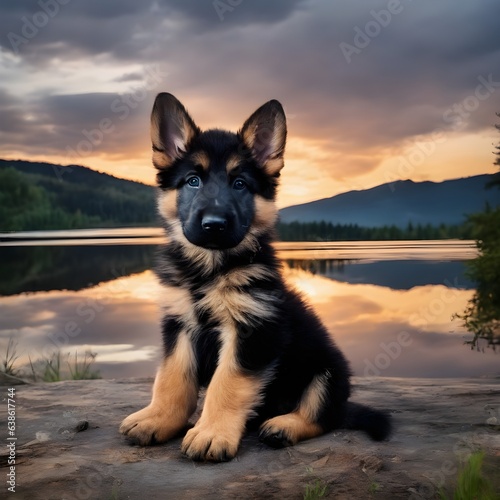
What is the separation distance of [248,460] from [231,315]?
0.94 m

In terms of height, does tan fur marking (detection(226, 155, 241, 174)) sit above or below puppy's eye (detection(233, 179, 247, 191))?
above

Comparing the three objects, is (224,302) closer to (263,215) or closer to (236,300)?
(236,300)

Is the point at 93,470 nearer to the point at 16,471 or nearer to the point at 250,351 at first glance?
the point at 16,471

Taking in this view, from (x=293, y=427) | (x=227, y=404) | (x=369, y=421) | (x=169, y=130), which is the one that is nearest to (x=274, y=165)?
(x=169, y=130)

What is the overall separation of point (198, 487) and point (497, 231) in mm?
20952

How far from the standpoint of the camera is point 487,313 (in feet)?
67.6

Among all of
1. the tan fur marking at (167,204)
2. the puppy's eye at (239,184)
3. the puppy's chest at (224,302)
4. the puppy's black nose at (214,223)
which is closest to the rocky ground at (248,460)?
the puppy's chest at (224,302)

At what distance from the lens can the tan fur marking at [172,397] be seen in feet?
14.9

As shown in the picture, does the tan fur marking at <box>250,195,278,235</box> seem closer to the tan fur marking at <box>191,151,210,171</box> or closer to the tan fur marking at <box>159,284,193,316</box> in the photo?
the tan fur marking at <box>191,151,210,171</box>

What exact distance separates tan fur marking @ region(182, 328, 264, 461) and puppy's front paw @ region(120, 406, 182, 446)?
0.35m

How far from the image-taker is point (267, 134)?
4.81 metres

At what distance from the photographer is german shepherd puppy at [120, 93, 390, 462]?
14.0ft

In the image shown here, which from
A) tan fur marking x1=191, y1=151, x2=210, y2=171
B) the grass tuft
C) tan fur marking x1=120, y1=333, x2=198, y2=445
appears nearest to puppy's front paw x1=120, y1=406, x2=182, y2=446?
tan fur marking x1=120, y1=333, x2=198, y2=445

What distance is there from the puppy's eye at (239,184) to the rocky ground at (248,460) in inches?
70.8
